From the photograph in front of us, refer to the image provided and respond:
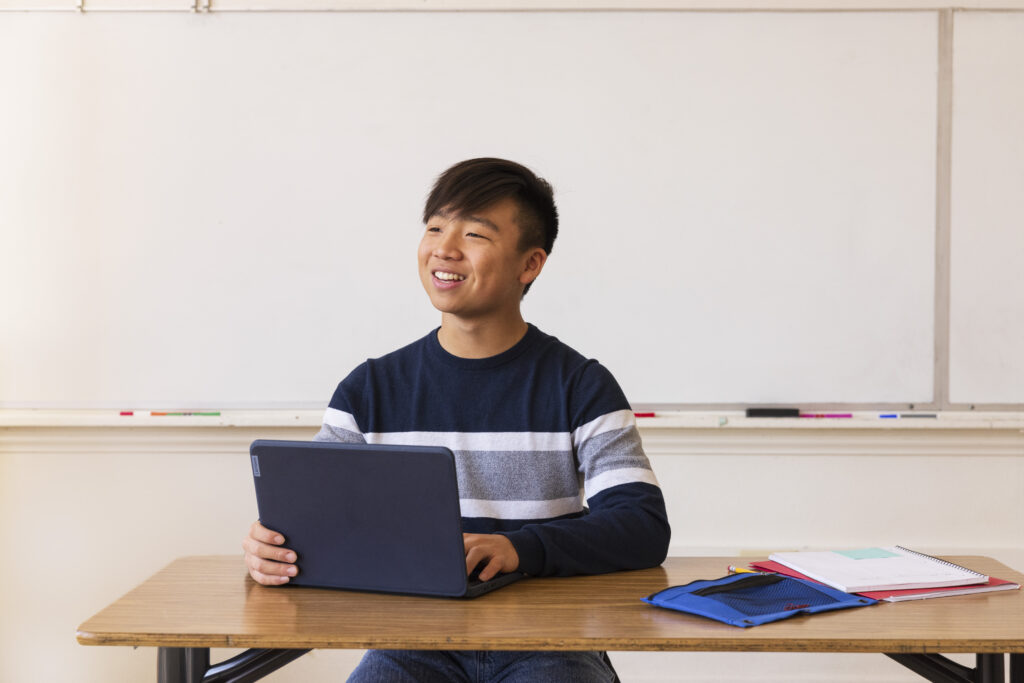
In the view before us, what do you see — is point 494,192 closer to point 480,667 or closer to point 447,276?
point 447,276

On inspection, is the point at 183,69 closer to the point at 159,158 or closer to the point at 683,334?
the point at 159,158

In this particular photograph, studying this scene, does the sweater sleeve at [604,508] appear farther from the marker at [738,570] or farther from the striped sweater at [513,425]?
the marker at [738,570]

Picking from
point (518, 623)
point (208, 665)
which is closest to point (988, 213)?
point (518, 623)

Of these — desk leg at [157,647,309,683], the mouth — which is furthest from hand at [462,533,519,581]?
the mouth

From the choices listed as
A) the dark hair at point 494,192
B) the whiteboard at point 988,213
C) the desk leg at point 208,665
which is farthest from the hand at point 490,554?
the whiteboard at point 988,213

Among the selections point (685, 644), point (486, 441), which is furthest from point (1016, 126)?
point (685, 644)

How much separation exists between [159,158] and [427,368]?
1.47 meters

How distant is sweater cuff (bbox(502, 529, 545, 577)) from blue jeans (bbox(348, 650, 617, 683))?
126 mm

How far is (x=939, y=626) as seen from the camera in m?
1.11

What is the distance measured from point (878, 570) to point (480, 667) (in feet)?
1.92

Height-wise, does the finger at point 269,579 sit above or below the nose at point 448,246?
below

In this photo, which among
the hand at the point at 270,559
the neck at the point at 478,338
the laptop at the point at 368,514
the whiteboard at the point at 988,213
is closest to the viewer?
the laptop at the point at 368,514

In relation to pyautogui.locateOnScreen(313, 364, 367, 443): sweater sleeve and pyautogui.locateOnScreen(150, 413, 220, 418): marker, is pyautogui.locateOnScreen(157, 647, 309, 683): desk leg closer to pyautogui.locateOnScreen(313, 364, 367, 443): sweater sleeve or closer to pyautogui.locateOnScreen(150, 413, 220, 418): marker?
pyautogui.locateOnScreen(313, 364, 367, 443): sweater sleeve

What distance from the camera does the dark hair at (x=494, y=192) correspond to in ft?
5.28
